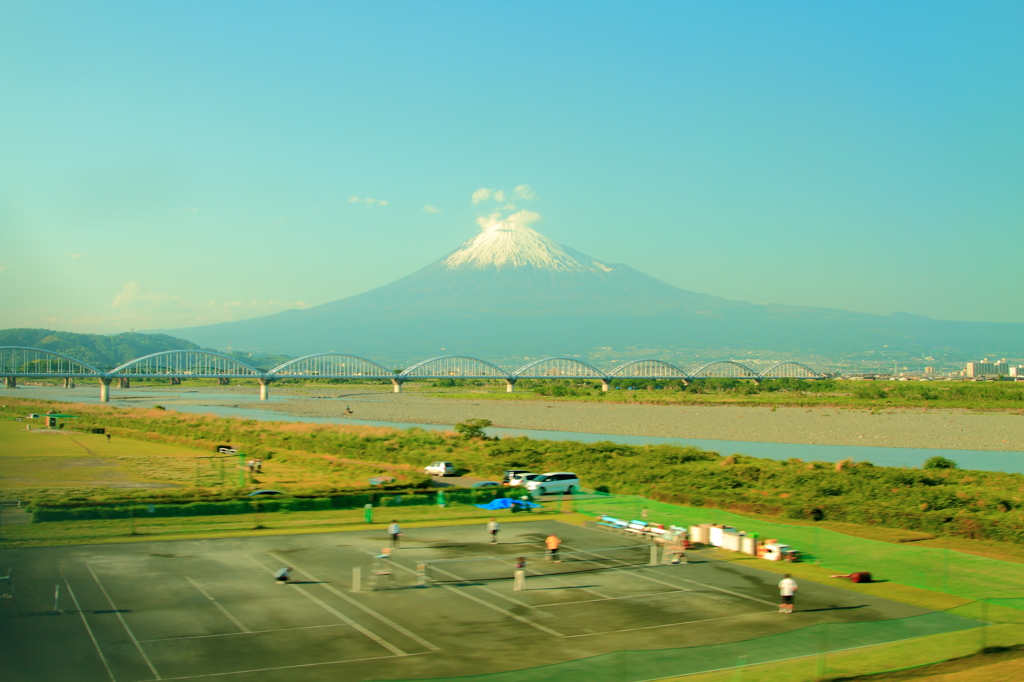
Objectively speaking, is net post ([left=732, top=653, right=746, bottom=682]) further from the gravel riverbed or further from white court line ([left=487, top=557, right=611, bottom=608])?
the gravel riverbed

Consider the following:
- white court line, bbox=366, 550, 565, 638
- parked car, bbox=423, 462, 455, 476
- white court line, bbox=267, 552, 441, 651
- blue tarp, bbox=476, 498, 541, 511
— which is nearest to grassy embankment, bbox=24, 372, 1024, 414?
parked car, bbox=423, 462, 455, 476

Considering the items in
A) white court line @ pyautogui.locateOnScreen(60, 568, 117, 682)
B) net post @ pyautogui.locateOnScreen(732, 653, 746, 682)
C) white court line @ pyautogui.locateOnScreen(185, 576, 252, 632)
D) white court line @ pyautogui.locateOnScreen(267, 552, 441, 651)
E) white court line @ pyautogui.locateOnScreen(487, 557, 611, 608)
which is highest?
net post @ pyautogui.locateOnScreen(732, 653, 746, 682)

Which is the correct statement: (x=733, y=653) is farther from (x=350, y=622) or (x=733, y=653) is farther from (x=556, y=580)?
(x=350, y=622)

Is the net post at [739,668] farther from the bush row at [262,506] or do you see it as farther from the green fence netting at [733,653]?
the bush row at [262,506]

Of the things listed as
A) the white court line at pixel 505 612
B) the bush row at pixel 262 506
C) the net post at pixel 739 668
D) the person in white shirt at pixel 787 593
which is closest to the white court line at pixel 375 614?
the white court line at pixel 505 612

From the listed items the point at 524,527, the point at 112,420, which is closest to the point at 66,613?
the point at 524,527

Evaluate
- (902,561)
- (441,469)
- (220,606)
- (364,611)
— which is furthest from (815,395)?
(220,606)
